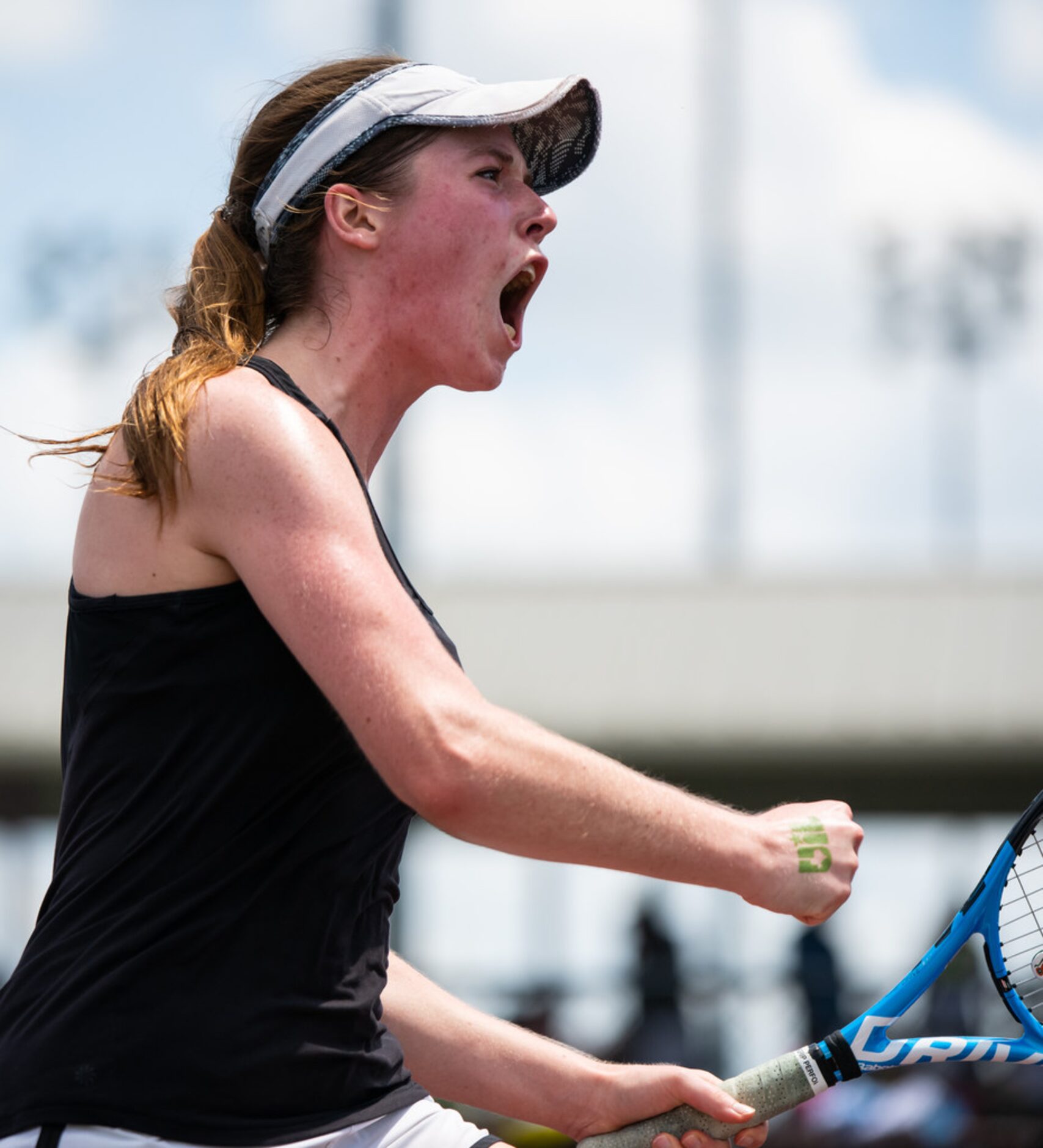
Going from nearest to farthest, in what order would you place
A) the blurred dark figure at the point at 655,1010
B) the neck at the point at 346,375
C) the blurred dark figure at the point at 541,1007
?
the neck at the point at 346,375 < the blurred dark figure at the point at 655,1010 < the blurred dark figure at the point at 541,1007

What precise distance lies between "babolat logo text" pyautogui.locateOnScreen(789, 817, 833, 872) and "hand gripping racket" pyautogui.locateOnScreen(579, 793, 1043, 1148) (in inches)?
17.3

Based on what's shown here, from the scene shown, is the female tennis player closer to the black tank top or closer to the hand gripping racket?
the black tank top

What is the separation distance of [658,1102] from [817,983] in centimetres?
918

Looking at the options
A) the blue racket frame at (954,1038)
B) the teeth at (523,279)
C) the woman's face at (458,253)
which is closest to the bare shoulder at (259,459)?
the woman's face at (458,253)

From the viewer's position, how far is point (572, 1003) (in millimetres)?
13297

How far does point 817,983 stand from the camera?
448 inches

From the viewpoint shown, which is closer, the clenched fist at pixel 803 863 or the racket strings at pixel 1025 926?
the clenched fist at pixel 803 863

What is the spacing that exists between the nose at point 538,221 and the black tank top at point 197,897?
22.4 inches

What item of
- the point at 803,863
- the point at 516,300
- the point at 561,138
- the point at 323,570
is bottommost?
the point at 803,863

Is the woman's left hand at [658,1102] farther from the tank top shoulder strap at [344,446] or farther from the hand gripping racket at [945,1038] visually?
the tank top shoulder strap at [344,446]

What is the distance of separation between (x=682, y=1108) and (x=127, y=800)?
998 mm

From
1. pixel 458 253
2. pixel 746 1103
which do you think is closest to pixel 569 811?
pixel 746 1103

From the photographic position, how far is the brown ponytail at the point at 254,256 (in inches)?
90.9

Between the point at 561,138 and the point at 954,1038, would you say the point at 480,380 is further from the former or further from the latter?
the point at 954,1038
